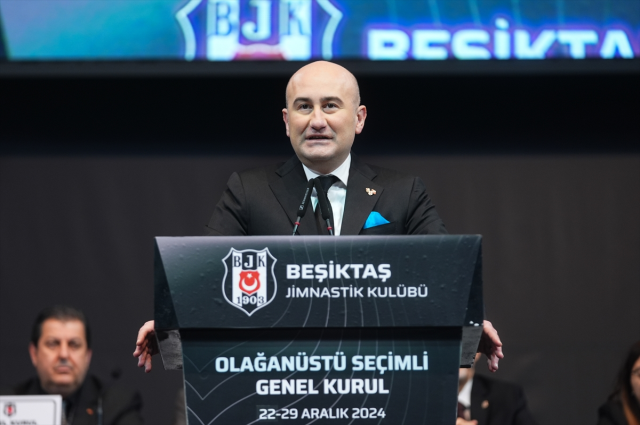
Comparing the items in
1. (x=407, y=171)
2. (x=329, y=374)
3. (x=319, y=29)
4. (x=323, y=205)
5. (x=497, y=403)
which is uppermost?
(x=319, y=29)

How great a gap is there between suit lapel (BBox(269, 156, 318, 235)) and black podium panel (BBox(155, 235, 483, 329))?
16.6 inches

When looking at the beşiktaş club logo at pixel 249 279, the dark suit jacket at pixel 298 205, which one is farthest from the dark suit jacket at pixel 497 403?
the beşiktaş club logo at pixel 249 279

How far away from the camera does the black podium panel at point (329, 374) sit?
153 centimetres

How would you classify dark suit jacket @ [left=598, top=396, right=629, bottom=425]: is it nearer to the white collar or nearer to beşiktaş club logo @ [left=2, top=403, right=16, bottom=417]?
the white collar

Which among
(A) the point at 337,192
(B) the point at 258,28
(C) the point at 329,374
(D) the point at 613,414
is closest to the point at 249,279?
(C) the point at 329,374

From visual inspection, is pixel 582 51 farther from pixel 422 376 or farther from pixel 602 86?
pixel 422 376

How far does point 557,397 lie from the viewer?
4637 millimetres

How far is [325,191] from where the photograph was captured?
2049 mm

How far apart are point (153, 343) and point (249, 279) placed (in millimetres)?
317

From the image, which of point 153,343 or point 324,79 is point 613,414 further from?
point 153,343

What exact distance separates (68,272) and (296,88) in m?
3.06

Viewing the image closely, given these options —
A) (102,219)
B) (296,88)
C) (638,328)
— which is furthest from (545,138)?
(296,88)

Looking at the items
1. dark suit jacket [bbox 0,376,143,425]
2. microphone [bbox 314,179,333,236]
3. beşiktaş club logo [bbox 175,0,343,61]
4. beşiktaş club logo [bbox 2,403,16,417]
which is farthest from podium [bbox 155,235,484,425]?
beşiktaş club logo [bbox 175,0,343,61]

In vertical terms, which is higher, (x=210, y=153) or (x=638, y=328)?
(x=210, y=153)
